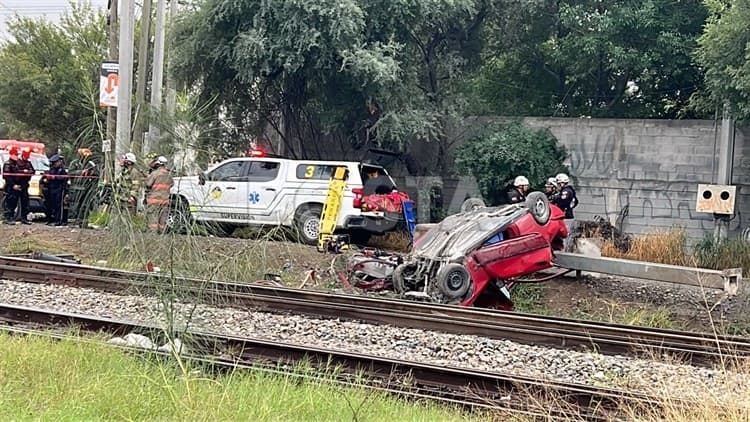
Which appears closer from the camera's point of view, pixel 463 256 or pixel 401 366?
pixel 401 366

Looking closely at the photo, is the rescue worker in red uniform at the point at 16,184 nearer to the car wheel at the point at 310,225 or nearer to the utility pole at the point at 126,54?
the utility pole at the point at 126,54

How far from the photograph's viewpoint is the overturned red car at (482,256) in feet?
35.9

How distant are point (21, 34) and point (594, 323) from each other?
94.7ft

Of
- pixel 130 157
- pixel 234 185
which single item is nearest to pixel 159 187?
pixel 130 157

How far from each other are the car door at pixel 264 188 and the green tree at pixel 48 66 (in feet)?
45.3

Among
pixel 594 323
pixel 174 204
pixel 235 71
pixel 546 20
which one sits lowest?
pixel 594 323

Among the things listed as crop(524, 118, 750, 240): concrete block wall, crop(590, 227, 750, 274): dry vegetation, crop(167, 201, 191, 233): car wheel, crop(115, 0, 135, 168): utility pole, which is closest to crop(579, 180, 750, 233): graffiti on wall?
crop(524, 118, 750, 240): concrete block wall

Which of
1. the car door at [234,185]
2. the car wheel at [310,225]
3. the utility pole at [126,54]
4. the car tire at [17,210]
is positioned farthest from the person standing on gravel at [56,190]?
the car wheel at [310,225]

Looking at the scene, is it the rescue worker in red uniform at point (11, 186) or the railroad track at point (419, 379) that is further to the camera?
the rescue worker in red uniform at point (11, 186)

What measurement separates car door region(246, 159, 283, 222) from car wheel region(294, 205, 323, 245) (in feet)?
2.50

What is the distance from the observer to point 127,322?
325 inches

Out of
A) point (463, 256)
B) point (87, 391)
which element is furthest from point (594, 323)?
point (87, 391)

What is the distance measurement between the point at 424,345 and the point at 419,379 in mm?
1596

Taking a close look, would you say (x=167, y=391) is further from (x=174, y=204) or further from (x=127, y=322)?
(x=127, y=322)
